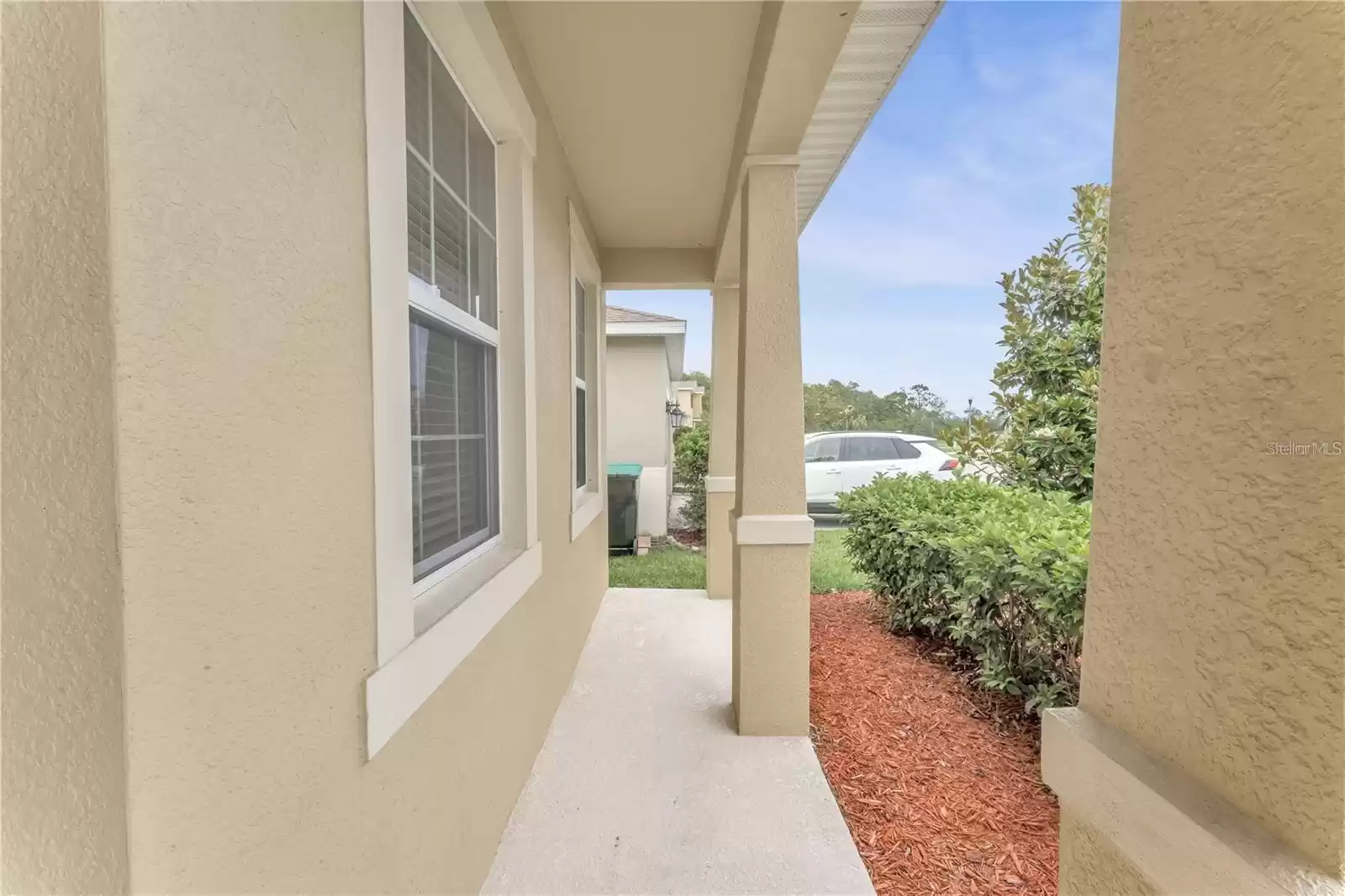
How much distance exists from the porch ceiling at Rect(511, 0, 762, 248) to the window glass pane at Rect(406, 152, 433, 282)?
1037 mm

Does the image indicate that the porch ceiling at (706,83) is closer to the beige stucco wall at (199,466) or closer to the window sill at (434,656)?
the beige stucco wall at (199,466)

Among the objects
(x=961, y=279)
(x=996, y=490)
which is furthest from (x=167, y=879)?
(x=961, y=279)

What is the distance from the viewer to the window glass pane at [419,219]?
5.25 feet

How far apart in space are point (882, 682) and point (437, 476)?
3.01m

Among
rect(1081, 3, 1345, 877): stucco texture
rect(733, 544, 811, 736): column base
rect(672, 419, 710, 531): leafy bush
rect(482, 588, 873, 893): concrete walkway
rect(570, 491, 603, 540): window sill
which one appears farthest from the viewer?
rect(672, 419, 710, 531): leafy bush

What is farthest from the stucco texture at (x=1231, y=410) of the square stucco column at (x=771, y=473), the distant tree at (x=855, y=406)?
the distant tree at (x=855, y=406)

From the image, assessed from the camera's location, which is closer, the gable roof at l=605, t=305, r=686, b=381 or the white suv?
the gable roof at l=605, t=305, r=686, b=381

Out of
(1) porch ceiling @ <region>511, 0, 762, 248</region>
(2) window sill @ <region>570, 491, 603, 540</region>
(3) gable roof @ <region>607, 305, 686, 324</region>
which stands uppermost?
(3) gable roof @ <region>607, 305, 686, 324</region>

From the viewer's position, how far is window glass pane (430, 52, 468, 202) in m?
1.79

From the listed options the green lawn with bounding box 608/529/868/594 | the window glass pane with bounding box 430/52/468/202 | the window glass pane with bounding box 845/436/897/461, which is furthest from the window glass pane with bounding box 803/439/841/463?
the window glass pane with bounding box 430/52/468/202

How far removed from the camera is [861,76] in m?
2.65

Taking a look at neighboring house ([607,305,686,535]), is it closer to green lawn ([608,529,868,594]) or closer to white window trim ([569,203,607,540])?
green lawn ([608,529,868,594])

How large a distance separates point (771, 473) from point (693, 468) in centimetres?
720

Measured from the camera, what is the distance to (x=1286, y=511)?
0.51 m
